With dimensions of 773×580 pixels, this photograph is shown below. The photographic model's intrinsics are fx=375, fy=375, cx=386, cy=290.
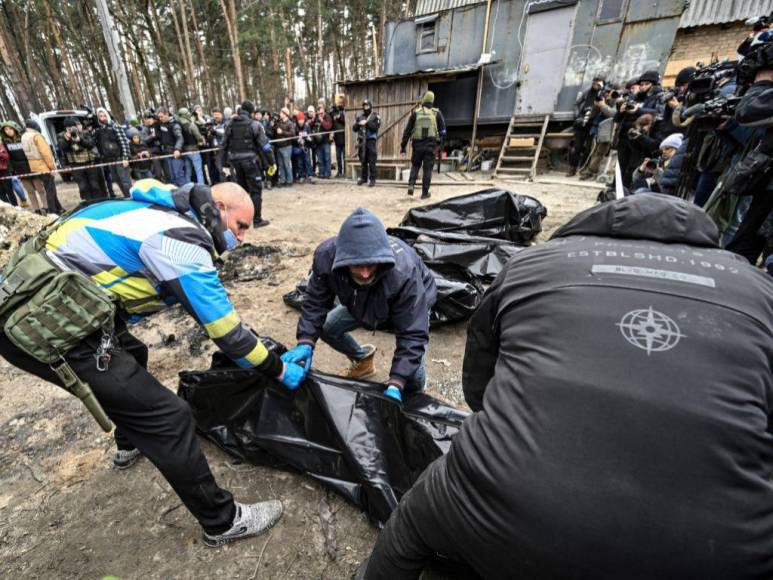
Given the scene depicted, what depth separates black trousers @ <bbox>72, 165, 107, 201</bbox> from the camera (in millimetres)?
7035

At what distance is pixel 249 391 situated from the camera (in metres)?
1.80

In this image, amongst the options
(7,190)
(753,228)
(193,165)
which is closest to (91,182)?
(7,190)

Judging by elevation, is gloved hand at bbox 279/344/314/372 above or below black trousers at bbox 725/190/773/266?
below

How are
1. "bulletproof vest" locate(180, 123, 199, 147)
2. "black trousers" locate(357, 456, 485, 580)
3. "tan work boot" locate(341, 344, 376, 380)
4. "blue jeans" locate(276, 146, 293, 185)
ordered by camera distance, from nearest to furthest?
1. "black trousers" locate(357, 456, 485, 580)
2. "tan work boot" locate(341, 344, 376, 380)
3. "bulletproof vest" locate(180, 123, 199, 147)
4. "blue jeans" locate(276, 146, 293, 185)

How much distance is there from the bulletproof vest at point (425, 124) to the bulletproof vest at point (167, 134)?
4.88m

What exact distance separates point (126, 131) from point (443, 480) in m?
9.76

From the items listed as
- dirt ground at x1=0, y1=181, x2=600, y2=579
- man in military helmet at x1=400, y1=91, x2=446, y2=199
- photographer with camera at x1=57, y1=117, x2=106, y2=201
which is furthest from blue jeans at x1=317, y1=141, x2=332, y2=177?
dirt ground at x1=0, y1=181, x2=600, y2=579

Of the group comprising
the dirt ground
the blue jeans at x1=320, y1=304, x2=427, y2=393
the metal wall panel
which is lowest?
the dirt ground

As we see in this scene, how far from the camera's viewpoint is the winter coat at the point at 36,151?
6273mm

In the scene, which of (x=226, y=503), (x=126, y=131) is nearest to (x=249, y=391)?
(x=226, y=503)

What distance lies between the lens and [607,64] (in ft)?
28.6

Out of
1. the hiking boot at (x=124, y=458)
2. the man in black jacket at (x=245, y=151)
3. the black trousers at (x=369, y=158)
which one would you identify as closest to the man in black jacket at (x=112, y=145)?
the man in black jacket at (x=245, y=151)

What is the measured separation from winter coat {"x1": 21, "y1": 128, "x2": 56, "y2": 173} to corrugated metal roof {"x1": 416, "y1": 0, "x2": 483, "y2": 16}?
997cm

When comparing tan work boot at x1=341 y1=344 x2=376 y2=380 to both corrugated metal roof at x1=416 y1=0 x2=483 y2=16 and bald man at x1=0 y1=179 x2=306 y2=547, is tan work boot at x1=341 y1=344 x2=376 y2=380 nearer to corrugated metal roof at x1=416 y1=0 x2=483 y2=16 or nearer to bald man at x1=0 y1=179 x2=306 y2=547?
bald man at x1=0 y1=179 x2=306 y2=547
